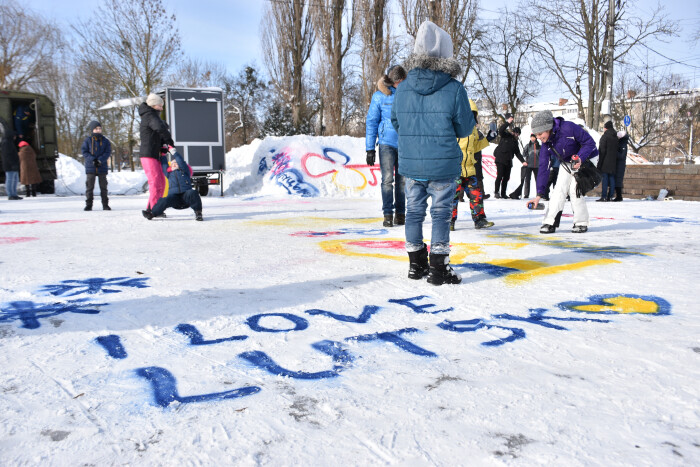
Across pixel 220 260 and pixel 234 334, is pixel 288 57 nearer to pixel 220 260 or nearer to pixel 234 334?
pixel 220 260

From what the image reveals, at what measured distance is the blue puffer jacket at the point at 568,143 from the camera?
16.9 ft

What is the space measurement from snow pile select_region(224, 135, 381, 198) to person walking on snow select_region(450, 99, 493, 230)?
708 cm

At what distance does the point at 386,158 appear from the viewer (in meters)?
5.63

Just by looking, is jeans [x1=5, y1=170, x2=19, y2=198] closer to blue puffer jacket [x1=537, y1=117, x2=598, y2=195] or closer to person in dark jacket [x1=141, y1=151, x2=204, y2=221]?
person in dark jacket [x1=141, y1=151, x2=204, y2=221]

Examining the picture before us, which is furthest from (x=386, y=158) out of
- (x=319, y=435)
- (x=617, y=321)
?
(x=319, y=435)

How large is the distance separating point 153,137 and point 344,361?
556 cm

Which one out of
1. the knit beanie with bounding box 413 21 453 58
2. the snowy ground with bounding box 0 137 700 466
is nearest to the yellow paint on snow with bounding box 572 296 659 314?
the snowy ground with bounding box 0 137 700 466

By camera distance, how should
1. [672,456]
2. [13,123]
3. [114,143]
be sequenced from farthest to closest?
[114,143] → [13,123] → [672,456]

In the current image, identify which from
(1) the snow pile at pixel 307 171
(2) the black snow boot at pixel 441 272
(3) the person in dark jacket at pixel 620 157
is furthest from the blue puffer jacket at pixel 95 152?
(3) the person in dark jacket at pixel 620 157

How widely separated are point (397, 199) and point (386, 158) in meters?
0.53

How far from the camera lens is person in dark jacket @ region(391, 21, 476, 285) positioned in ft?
10.3

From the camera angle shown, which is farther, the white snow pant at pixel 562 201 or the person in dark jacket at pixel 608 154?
the person in dark jacket at pixel 608 154

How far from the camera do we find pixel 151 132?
657cm

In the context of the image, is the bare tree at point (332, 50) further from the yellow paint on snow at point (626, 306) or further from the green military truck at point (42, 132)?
the yellow paint on snow at point (626, 306)
